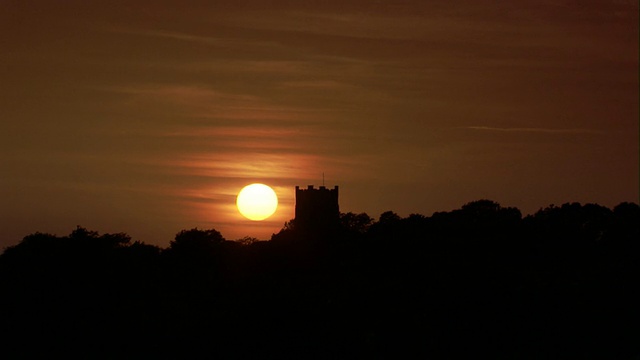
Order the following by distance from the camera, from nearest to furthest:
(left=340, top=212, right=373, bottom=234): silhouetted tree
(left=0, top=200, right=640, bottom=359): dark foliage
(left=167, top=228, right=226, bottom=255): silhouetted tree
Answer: (left=0, top=200, right=640, bottom=359): dark foliage → (left=167, top=228, right=226, bottom=255): silhouetted tree → (left=340, top=212, right=373, bottom=234): silhouetted tree

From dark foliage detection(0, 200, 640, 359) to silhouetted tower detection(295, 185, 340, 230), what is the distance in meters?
32.3

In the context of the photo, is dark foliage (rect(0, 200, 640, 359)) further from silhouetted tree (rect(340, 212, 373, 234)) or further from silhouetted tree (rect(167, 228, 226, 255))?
silhouetted tree (rect(340, 212, 373, 234))

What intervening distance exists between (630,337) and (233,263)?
4106cm

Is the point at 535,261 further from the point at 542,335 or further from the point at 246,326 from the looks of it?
the point at 246,326

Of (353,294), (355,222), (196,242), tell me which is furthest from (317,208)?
(353,294)

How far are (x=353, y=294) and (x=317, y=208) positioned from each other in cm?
7023

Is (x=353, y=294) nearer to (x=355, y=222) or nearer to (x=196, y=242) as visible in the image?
(x=196, y=242)

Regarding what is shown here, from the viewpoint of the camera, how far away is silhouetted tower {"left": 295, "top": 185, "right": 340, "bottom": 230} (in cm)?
16975

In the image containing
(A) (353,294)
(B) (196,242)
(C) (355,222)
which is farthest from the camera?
(C) (355,222)

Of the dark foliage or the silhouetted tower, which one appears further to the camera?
the silhouetted tower

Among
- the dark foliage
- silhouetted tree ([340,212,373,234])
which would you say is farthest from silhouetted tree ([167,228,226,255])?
silhouetted tree ([340,212,373,234])

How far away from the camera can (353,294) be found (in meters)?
107

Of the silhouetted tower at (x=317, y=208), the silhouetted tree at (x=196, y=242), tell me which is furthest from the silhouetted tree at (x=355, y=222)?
the silhouetted tree at (x=196, y=242)

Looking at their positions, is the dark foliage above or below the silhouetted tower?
below
